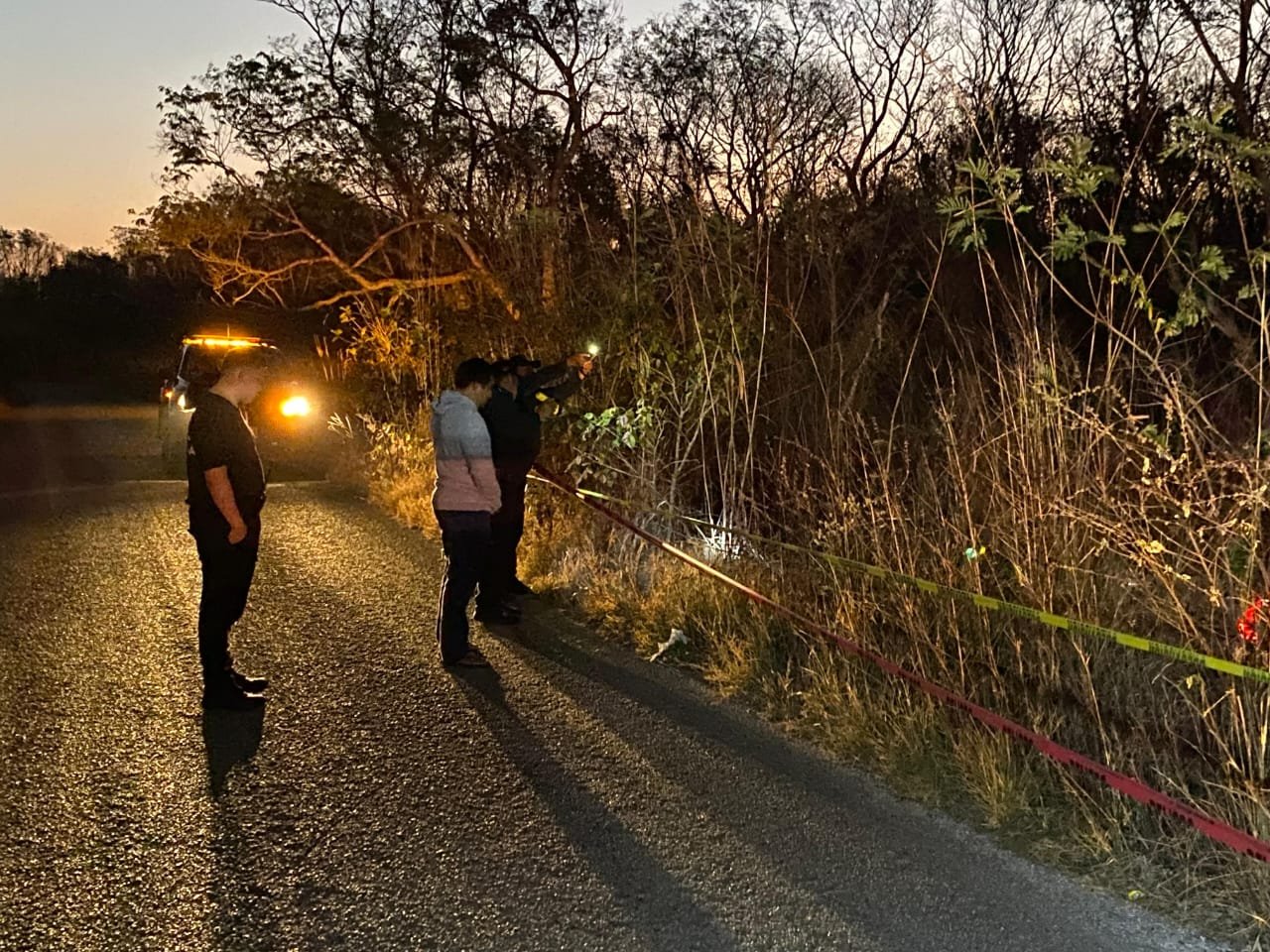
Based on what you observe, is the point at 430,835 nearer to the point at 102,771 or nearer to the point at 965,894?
the point at 102,771

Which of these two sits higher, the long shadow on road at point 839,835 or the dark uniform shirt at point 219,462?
the dark uniform shirt at point 219,462

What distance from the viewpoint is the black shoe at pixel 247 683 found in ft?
16.6

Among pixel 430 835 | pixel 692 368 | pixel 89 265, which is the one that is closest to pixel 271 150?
pixel 692 368

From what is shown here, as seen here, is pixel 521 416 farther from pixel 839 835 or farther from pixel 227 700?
pixel 839 835

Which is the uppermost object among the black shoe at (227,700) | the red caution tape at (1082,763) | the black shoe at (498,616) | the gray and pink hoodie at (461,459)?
the gray and pink hoodie at (461,459)

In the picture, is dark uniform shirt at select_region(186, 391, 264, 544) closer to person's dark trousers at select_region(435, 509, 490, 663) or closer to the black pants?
person's dark trousers at select_region(435, 509, 490, 663)

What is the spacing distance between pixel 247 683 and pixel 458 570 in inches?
47.7

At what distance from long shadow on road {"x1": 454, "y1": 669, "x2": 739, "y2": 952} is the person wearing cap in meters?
1.82

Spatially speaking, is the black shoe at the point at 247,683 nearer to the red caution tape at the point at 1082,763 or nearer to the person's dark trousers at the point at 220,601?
the person's dark trousers at the point at 220,601

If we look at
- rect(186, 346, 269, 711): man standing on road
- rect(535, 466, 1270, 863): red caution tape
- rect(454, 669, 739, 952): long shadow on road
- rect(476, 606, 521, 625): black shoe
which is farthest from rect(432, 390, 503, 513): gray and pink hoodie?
rect(535, 466, 1270, 863): red caution tape

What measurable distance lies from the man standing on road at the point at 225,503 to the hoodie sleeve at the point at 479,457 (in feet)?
3.82

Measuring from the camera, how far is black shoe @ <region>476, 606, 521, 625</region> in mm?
6555

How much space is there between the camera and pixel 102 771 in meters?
4.24

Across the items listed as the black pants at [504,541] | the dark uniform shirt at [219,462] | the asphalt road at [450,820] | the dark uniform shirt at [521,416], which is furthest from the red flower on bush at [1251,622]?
the dark uniform shirt at [521,416]
